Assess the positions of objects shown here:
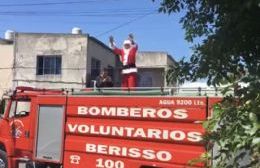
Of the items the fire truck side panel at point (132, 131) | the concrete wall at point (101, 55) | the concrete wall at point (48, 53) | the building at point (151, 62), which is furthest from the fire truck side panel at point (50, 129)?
the building at point (151, 62)

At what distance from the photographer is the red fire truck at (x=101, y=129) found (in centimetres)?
1015

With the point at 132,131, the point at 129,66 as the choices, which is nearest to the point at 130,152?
the point at 132,131

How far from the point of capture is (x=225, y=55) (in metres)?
3.96

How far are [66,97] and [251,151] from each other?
30.6 feet

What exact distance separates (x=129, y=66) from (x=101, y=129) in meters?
3.25

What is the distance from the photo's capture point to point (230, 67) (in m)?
4.10

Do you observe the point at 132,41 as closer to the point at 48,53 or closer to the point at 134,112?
the point at 134,112

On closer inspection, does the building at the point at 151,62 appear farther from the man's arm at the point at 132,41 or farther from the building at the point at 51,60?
the man's arm at the point at 132,41

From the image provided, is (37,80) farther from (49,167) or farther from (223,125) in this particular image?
(223,125)

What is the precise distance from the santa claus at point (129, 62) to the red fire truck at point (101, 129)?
5.99 feet

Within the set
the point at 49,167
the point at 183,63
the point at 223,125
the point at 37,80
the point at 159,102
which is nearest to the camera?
the point at 223,125

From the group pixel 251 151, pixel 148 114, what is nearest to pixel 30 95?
pixel 148 114

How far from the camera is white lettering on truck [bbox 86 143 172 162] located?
10414mm

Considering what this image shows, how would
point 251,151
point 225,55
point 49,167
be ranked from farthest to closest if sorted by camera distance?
point 49,167
point 225,55
point 251,151
